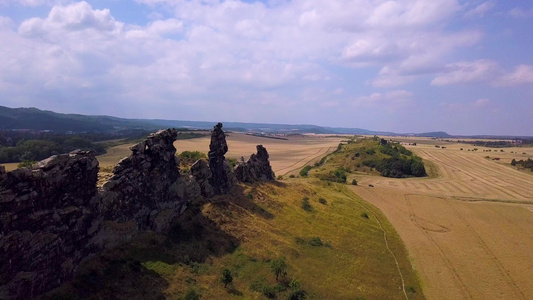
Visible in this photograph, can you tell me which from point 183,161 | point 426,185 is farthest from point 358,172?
point 183,161

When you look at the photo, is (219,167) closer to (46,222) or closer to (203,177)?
(203,177)

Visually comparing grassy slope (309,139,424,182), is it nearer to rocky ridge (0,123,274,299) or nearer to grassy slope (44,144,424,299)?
grassy slope (44,144,424,299)

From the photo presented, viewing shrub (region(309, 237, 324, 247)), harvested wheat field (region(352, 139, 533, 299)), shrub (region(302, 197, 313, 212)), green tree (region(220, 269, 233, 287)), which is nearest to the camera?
green tree (region(220, 269, 233, 287))

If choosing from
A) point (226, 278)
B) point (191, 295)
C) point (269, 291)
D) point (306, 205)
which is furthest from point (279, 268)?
point (306, 205)

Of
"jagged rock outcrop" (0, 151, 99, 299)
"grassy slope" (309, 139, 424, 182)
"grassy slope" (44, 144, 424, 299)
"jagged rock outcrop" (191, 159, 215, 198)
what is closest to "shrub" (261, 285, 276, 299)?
"grassy slope" (44, 144, 424, 299)

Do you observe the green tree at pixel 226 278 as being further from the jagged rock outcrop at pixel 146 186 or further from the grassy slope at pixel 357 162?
the grassy slope at pixel 357 162

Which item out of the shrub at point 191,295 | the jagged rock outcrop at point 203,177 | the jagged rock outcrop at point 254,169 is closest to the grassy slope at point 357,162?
the jagged rock outcrop at point 254,169
